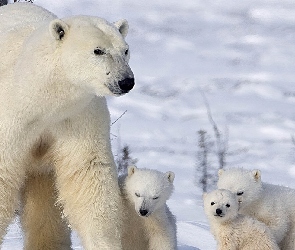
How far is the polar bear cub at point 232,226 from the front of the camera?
520cm

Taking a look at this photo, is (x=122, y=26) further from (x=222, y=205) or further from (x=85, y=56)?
(x=222, y=205)

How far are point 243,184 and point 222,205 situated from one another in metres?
0.42

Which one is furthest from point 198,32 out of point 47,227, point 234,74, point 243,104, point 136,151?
point 47,227

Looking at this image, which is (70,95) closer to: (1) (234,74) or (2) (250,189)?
(2) (250,189)

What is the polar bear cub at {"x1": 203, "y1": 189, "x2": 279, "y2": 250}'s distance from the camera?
5.20m

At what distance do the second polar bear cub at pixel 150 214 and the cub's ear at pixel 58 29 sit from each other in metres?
1.35

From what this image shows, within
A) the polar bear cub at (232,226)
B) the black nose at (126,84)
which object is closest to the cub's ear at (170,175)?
the polar bear cub at (232,226)

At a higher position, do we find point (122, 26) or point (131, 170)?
point (122, 26)

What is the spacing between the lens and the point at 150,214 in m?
5.34

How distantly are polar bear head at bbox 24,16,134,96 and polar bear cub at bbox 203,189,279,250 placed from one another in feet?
4.26

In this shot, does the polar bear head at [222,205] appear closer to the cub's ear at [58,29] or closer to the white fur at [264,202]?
the white fur at [264,202]

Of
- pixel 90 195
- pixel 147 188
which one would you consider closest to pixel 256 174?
pixel 147 188

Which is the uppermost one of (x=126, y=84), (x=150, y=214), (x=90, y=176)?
(x=126, y=84)

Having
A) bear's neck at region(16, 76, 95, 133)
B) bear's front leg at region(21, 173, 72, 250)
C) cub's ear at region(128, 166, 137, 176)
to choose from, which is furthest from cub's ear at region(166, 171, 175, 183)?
bear's neck at region(16, 76, 95, 133)
